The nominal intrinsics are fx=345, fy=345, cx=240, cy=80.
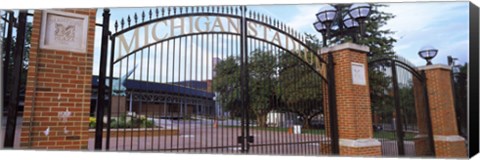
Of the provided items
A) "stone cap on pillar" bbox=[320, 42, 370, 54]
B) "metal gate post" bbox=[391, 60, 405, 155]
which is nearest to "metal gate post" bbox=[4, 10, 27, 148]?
"stone cap on pillar" bbox=[320, 42, 370, 54]

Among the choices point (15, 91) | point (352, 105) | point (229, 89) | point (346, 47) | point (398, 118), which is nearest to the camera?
point (15, 91)

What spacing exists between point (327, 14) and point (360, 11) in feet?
1.75

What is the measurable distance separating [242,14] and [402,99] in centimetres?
436

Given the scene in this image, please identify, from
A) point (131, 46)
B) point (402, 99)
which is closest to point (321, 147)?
point (402, 99)

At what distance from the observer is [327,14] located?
19.4 ft

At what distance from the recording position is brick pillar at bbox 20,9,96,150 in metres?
3.73

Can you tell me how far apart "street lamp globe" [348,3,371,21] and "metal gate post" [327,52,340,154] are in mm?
786

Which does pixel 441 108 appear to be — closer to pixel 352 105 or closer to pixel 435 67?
pixel 435 67

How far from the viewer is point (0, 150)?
161 inches

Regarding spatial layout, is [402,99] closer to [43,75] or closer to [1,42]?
[43,75]

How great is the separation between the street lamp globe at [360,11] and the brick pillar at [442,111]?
2759mm

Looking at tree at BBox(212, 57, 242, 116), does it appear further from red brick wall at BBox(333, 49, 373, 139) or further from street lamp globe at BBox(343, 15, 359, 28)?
street lamp globe at BBox(343, 15, 359, 28)

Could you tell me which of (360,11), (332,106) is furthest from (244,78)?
(360,11)

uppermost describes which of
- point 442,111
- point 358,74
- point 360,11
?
point 360,11
